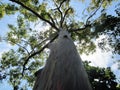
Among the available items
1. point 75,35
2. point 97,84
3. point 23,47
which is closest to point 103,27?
point 75,35

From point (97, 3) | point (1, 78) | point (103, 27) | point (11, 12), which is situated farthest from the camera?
point (97, 3)

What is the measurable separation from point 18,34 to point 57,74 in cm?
1450

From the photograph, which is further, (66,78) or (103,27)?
(103,27)

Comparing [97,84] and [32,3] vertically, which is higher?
[32,3]

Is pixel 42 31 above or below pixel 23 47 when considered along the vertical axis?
above

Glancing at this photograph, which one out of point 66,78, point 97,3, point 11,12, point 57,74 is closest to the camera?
point 66,78

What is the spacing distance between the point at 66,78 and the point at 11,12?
13.9 metres

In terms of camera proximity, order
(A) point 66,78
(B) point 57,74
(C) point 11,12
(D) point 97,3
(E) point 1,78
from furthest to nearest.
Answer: (D) point 97,3 < (C) point 11,12 < (E) point 1,78 < (B) point 57,74 < (A) point 66,78

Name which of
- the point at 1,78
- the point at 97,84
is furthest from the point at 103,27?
the point at 1,78

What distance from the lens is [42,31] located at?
17.8 m

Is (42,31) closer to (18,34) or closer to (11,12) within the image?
(18,34)

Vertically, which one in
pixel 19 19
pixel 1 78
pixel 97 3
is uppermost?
pixel 97 3

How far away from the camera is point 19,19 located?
16781 millimetres

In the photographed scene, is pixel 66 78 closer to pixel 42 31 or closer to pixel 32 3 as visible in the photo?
pixel 32 3
